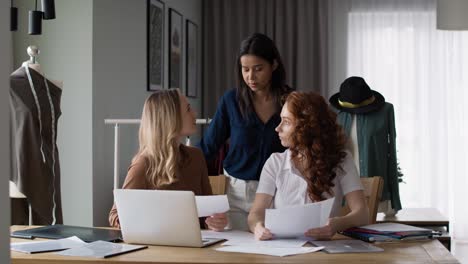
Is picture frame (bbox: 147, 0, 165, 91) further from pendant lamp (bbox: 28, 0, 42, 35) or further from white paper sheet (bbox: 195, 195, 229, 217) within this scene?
white paper sheet (bbox: 195, 195, 229, 217)

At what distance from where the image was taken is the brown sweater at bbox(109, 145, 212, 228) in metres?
2.70

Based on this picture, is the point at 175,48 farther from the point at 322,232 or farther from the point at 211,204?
the point at 322,232

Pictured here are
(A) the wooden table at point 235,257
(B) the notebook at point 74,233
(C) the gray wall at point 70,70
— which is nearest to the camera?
(A) the wooden table at point 235,257

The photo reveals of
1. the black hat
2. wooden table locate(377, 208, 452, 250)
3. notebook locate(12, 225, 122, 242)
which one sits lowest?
wooden table locate(377, 208, 452, 250)

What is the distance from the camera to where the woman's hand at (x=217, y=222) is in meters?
2.60

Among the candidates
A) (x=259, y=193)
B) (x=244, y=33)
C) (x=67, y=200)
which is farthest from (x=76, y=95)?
(x=244, y=33)

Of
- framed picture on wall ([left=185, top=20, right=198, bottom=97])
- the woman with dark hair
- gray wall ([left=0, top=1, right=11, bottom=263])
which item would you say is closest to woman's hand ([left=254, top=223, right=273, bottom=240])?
the woman with dark hair

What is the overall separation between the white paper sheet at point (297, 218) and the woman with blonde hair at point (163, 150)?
41 cm

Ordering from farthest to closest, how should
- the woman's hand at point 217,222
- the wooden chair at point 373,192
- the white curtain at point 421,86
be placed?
the white curtain at point 421,86 < the wooden chair at point 373,192 < the woman's hand at point 217,222

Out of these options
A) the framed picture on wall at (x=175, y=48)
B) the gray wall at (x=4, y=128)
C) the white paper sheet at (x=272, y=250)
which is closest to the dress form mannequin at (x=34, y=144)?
the white paper sheet at (x=272, y=250)

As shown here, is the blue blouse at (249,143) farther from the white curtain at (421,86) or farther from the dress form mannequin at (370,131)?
the white curtain at (421,86)

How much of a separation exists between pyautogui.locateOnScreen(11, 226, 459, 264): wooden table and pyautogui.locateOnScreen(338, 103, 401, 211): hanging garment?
2.47 m

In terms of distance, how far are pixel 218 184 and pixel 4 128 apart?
7.02ft

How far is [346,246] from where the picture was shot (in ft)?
7.46
